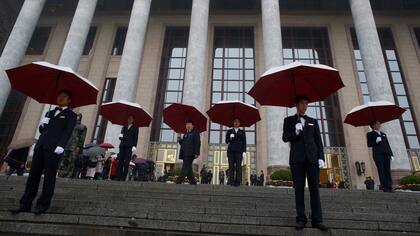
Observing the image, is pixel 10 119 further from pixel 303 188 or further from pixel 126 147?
pixel 303 188

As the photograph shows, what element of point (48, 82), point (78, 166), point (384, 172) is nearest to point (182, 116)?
point (78, 166)

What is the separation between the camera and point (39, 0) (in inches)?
799

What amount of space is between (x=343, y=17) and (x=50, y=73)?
81.0 ft

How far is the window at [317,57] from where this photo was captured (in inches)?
840

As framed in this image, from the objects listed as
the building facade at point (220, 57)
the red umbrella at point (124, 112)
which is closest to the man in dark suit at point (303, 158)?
the red umbrella at point (124, 112)

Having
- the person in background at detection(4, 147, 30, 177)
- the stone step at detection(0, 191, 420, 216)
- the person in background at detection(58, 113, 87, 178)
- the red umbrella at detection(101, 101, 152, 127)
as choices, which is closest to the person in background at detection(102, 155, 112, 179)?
the person in background at detection(58, 113, 87, 178)

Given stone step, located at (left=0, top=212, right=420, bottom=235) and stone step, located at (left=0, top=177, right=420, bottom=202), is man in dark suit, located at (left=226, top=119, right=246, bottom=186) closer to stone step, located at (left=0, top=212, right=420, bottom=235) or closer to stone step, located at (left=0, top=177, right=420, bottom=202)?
stone step, located at (left=0, top=177, right=420, bottom=202)

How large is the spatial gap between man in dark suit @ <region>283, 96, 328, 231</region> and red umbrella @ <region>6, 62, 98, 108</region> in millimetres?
3783

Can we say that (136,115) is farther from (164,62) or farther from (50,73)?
(164,62)

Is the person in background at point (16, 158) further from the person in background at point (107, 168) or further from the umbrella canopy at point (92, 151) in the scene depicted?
the person in background at point (107, 168)

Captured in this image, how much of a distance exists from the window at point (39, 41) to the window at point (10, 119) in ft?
13.1

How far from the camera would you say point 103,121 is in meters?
22.0

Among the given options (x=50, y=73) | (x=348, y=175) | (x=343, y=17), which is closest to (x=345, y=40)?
(x=343, y=17)

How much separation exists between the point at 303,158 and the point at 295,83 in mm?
1360
